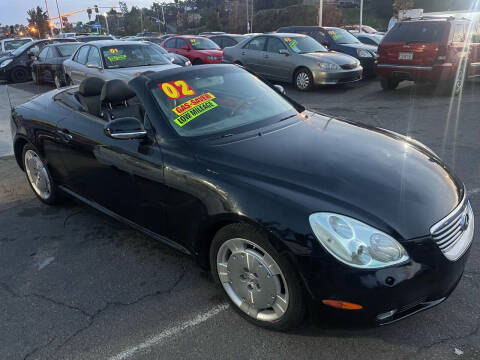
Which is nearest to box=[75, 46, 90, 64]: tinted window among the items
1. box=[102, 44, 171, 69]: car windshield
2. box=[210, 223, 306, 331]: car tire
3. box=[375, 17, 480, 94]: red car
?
box=[102, 44, 171, 69]: car windshield

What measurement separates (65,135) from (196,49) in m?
11.3

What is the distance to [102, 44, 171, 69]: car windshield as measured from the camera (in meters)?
9.12

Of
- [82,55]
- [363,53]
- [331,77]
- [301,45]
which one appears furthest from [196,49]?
[331,77]

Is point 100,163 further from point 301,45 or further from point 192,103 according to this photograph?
point 301,45

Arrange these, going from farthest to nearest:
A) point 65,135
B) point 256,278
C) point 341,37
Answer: point 341,37, point 65,135, point 256,278

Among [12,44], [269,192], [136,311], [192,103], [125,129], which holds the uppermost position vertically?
[12,44]

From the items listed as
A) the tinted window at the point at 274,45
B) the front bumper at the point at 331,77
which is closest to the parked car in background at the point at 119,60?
the tinted window at the point at 274,45

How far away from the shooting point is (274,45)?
452 inches

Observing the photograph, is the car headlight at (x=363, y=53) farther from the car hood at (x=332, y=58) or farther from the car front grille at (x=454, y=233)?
the car front grille at (x=454, y=233)

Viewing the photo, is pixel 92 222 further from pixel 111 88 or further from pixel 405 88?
pixel 405 88

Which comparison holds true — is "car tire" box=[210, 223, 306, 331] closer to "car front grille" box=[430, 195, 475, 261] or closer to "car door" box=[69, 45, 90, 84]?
"car front grille" box=[430, 195, 475, 261]

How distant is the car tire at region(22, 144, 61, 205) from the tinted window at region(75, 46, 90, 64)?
19.9 feet

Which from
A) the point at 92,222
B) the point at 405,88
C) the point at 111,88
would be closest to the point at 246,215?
the point at 111,88

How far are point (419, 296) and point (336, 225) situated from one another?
58 centimetres
